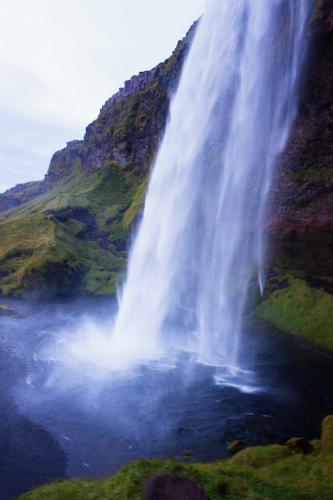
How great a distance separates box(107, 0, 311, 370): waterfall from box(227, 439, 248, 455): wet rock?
55.3 ft

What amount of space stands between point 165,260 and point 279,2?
34.4 meters

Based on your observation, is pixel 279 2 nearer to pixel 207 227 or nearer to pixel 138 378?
pixel 207 227

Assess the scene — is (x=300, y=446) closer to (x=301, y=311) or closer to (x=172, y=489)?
(x=172, y=489)

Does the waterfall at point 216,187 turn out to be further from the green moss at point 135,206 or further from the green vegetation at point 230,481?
the green moss at point 135,206

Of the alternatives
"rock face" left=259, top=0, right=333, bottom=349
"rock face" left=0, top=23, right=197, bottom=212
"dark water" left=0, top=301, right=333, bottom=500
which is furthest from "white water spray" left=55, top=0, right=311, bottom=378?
"rock face" left=0, top=23, right=197, bottom=212

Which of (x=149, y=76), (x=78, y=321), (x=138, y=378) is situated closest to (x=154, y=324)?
(x=78, y=321)

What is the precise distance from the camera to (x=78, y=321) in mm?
58688

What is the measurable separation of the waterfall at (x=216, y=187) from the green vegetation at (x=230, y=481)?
75.0 feet

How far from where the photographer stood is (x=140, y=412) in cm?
2930

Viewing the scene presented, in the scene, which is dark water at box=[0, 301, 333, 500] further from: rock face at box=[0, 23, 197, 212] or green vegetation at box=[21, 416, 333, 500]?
rock face at box=[0, 23, 197, 212]

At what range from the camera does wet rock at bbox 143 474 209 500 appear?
14.0 meters

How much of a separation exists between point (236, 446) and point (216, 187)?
3511 cm

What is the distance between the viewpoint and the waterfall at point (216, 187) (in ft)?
149

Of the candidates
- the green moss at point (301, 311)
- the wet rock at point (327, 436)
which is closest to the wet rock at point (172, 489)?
the wet rock at point (327, 436)
